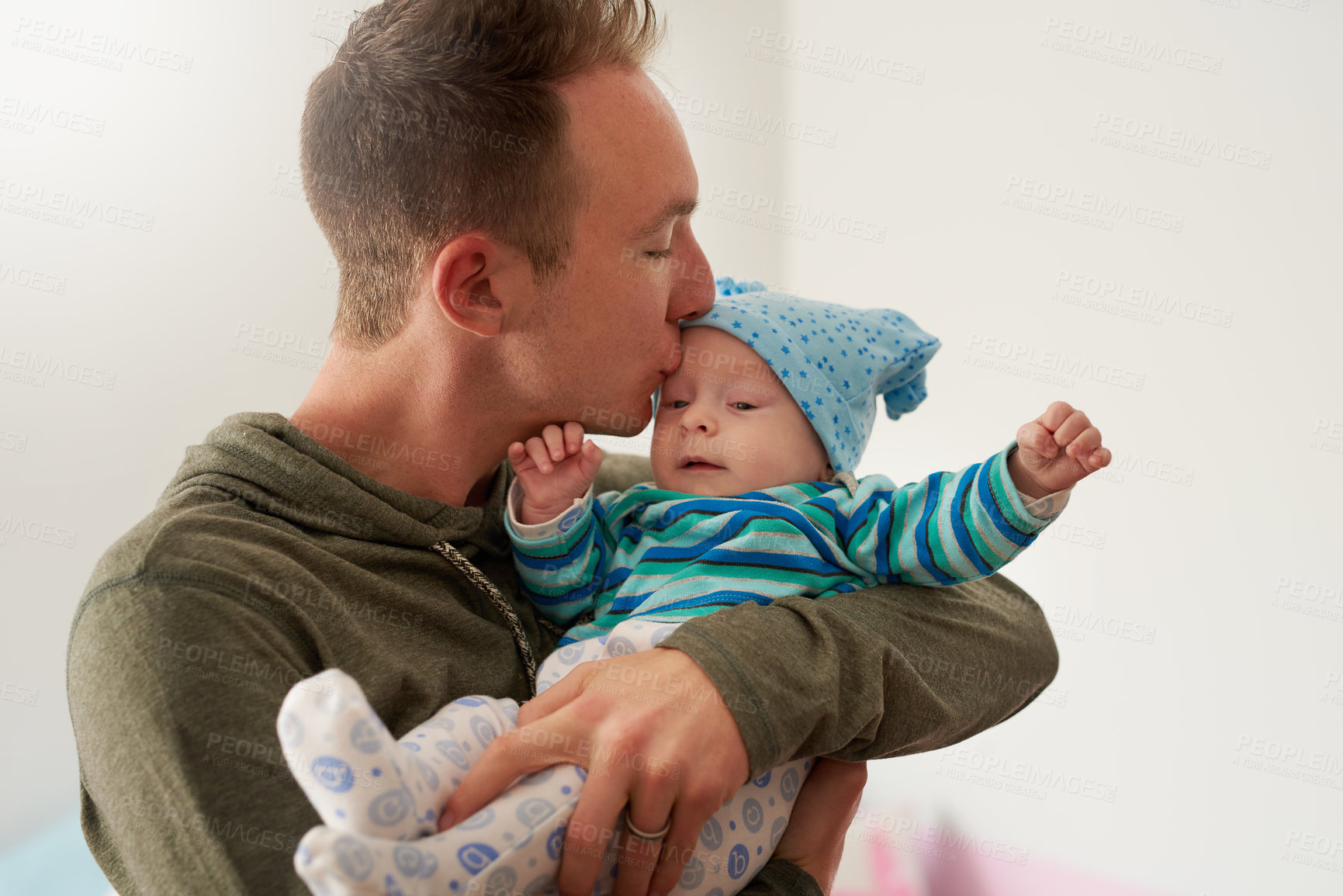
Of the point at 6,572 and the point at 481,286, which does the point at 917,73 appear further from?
the point at 6,572

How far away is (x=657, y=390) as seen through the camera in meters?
1.58

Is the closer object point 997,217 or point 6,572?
point 6,572

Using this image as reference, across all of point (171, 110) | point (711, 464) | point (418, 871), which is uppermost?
point (171, 110)

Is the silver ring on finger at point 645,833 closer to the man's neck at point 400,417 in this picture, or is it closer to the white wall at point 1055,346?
the man's neck at point 400,417

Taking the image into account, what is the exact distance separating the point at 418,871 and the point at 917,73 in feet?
9.20

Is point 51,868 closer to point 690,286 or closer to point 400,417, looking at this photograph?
point 400,417

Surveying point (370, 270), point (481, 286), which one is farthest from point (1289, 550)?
point (370, 270)

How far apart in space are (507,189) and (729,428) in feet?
1.63

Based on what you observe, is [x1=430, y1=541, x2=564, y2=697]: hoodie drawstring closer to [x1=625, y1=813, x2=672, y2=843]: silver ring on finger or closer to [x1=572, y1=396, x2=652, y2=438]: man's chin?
[x1=572, y1=396, x2=652, y2=438]: man's chin

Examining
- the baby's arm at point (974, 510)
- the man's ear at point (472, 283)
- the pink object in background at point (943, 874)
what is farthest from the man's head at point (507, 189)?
the pink object in background at point (943, 874)

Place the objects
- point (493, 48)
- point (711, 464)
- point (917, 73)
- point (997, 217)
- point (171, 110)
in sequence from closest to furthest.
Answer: point (493, 48)
point (711, 464)
point (171, 110)
point (997, 217)
point (917, 73)

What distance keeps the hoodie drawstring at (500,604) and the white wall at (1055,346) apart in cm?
118

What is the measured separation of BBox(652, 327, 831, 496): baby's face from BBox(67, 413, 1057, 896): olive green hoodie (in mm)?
276

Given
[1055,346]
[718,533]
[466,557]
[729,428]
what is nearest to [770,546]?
[718,533]
